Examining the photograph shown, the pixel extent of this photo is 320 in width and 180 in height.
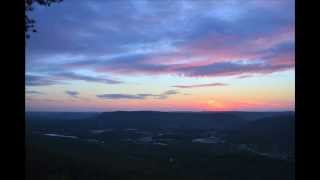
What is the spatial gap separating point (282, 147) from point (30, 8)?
97.7 meters

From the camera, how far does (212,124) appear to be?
612 ft

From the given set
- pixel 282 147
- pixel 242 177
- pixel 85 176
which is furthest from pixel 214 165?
pixel 282 147

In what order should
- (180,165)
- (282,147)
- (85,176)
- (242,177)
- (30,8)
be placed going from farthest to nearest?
(282,147), (180,165), (242,177), (85,176), (30,8)

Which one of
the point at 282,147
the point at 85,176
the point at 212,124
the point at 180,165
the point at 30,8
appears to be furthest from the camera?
the point at 212,124

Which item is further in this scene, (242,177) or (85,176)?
(242,177)

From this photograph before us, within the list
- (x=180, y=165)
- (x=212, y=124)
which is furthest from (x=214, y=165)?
(x=212, y=124)
